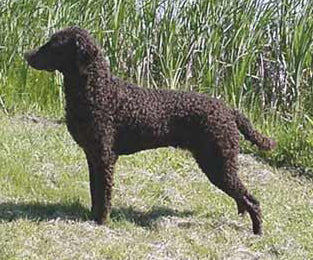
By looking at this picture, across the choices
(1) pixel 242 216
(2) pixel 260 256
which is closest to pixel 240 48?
(1) pixel 242 216

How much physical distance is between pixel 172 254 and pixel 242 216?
0.94 metres

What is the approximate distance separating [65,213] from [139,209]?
0.64 m

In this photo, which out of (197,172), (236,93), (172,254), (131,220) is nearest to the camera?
(172,254)

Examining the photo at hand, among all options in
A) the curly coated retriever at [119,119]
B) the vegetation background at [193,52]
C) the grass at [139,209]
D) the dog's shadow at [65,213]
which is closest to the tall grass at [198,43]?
the vegetation background at [193,52]

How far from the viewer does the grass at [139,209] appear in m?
5.70

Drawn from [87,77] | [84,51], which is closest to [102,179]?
[87,77]

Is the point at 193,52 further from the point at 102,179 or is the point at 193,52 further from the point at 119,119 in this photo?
the point at 102,179

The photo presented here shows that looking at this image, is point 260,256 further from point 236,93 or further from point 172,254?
point 236,93

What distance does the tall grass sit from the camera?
909 centimetres

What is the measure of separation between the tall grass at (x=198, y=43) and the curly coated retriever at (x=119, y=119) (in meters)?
3.01

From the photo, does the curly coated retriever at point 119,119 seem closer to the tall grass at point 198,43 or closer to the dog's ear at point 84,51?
the dog's ear at point 84,51

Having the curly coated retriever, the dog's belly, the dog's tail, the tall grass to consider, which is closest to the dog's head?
the curly coated retriever

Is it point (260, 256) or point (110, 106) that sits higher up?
point (110, 106)

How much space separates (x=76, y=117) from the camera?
579 cm
